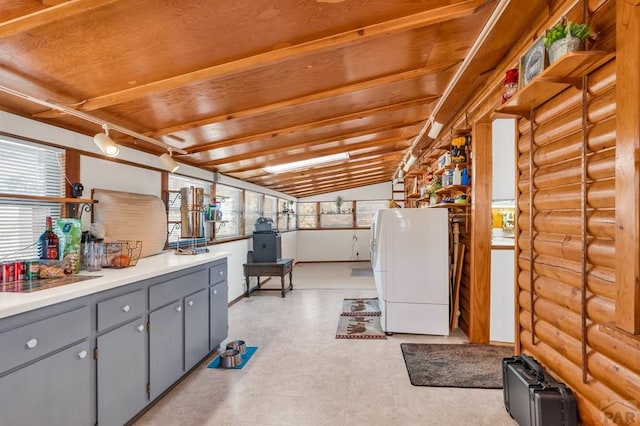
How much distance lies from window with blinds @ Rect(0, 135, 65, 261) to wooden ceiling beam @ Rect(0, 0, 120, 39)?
39.1 inches

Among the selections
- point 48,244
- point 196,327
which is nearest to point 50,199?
point 48,244

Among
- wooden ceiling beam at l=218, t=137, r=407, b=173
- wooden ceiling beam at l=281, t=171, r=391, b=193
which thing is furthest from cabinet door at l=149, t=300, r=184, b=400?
wooden ceiling beam at l=281, t=171, r=391, b=193

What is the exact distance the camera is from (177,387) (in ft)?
8.77

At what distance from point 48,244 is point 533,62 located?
10.1 feet

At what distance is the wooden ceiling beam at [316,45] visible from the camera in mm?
1841

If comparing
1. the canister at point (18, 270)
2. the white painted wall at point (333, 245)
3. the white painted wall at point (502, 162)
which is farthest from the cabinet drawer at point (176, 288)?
the white painted wall at point (333, 245)

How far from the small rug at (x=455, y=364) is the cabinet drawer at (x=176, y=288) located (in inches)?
77.0

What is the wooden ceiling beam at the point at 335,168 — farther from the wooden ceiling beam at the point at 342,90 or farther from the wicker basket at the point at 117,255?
the wicker basket at the point at 117,255

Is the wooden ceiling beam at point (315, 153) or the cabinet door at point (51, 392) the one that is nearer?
the cabinet door at point (51, 392)

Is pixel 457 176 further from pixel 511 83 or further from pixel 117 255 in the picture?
pixel 117 255

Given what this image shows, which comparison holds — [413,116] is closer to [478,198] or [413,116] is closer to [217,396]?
Result: [478,198]

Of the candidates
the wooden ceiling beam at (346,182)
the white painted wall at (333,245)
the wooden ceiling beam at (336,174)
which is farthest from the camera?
the white painted wall at (333,245)

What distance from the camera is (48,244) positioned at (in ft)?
7.10

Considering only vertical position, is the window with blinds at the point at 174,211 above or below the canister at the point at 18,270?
above
